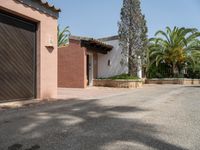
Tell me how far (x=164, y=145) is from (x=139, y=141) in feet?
1.39

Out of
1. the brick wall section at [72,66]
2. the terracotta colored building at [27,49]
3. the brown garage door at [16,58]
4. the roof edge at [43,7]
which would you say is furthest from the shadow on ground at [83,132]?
the brick wall section at [72,66]

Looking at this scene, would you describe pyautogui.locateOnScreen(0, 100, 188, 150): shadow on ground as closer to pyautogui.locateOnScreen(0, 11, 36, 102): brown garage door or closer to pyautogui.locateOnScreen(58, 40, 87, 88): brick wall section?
pyautogui.locateOnScreen(0, 11, 36, 102): brown garage door

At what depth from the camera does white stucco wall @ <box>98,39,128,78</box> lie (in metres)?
21.2

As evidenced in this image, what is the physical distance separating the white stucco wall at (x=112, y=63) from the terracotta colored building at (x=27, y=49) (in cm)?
1043

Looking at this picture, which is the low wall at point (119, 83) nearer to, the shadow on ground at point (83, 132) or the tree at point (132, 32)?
the tree at point (132, 32)

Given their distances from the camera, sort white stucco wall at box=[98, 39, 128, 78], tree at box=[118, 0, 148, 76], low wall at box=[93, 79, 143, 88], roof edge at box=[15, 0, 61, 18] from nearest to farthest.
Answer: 1. roof edge at box=[15, 0, 61, 18]
2. low wall at box=[93, 79, 143, 88]
3. tree at box=[118, 0, 148, 76]
4. white stucco wall at box=[98, 39, 128, 78]

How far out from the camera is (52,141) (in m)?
4.37

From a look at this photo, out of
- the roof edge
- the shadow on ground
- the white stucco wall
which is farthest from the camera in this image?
the white stucco wall

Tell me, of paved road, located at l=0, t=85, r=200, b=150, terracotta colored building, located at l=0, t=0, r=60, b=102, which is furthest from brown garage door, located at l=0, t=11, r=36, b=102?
paved road, located at l=0, t=85, r=200, b=150

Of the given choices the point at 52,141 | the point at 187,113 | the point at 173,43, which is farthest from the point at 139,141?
the point at 173,43

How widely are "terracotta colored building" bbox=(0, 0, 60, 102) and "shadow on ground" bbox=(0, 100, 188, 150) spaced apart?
2.96 meters

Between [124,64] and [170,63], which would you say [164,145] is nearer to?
[124,64]

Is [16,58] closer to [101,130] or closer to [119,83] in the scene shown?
[101,130]

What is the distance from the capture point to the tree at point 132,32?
19.8 m
